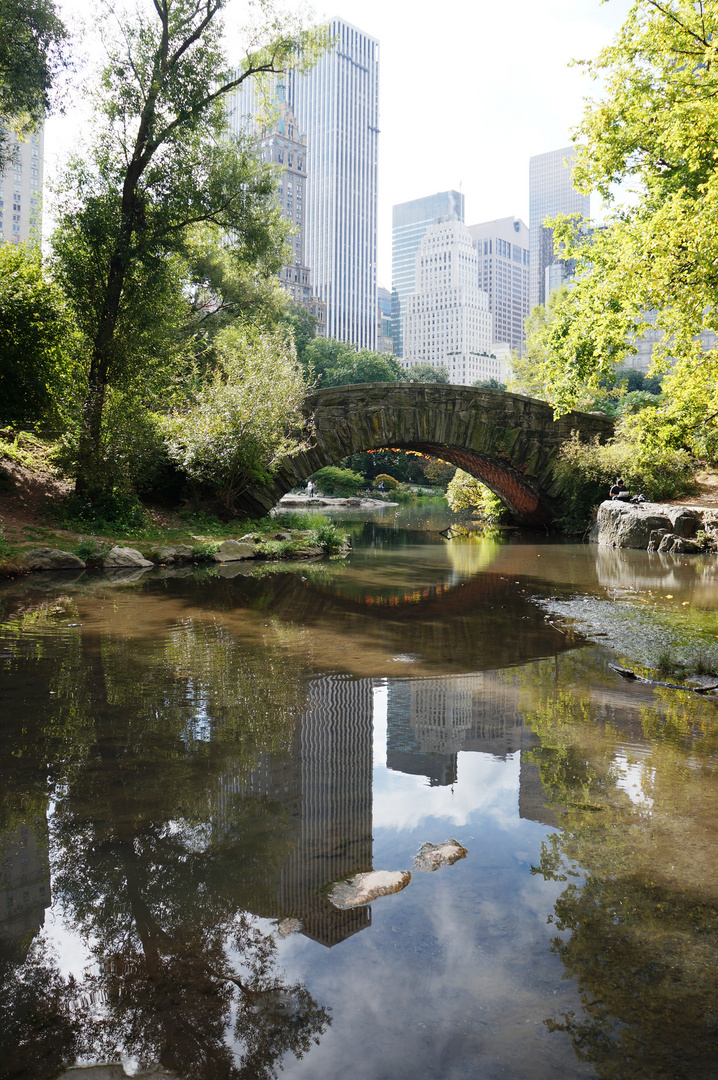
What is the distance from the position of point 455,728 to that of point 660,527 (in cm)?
1413

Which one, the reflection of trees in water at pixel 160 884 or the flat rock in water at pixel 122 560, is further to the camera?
the flat rock in water at pixel 122 560

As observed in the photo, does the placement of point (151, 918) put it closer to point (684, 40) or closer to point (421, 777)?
point (421, 777)

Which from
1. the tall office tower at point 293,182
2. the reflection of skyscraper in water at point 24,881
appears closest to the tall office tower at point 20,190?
the tall office tower at point 293,182

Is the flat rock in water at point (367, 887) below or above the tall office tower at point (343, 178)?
below

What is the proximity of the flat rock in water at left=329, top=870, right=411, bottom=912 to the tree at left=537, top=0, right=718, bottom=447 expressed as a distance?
21.8 feet

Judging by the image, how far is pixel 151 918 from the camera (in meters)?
2.27

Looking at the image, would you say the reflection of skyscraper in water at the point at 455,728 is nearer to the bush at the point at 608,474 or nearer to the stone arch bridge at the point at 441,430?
the stone arch bridge at the point at 441,430

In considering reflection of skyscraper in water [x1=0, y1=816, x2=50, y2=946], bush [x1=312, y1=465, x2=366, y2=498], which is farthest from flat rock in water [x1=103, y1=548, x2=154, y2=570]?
bush [x1=312, y1=465, x2=366, y2=498]

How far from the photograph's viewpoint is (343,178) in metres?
140

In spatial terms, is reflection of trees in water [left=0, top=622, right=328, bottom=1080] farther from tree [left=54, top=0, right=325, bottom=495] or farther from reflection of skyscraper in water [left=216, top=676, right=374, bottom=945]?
tree [left=54, top=0, right=325, bottom=495]

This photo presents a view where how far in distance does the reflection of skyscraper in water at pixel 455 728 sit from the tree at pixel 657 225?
5016 millimetres

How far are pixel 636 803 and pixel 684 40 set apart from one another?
982cm

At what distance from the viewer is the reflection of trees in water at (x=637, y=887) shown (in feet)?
5.92

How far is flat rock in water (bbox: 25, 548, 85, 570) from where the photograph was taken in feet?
37.4
